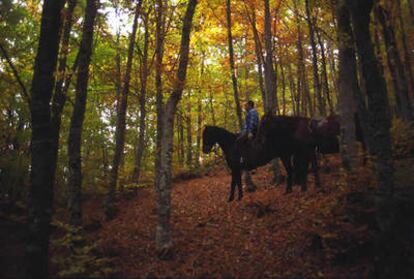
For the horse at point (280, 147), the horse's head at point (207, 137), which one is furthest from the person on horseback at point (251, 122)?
the horse's head at point (207, 137)

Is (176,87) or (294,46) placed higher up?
(294,46)

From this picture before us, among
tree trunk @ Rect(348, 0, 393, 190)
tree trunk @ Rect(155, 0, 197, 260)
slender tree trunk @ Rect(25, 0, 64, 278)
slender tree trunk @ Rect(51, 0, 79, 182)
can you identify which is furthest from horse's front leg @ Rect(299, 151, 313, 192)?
slender tree trunk @ Rect(51, 0, 79, 182)

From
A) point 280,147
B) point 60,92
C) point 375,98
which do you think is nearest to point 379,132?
point 375,98

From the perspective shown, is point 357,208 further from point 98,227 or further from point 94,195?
point 94,195

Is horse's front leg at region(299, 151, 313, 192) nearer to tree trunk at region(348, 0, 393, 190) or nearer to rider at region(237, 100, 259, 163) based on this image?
rider at region(237, 100, 259, 163)

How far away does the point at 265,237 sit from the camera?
860 centimetres

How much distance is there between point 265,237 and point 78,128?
6119 millimetres

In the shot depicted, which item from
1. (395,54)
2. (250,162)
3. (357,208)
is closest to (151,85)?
(250,162)

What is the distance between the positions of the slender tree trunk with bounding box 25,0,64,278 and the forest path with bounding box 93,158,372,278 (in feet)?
6.57

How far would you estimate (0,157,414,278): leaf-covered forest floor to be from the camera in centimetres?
667

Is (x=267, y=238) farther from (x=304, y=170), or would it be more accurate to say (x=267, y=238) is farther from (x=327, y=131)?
(x=327, y=131)

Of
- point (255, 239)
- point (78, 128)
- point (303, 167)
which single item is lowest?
point (255, 239)

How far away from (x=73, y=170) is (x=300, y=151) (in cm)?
745

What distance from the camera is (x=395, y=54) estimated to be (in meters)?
14.4
